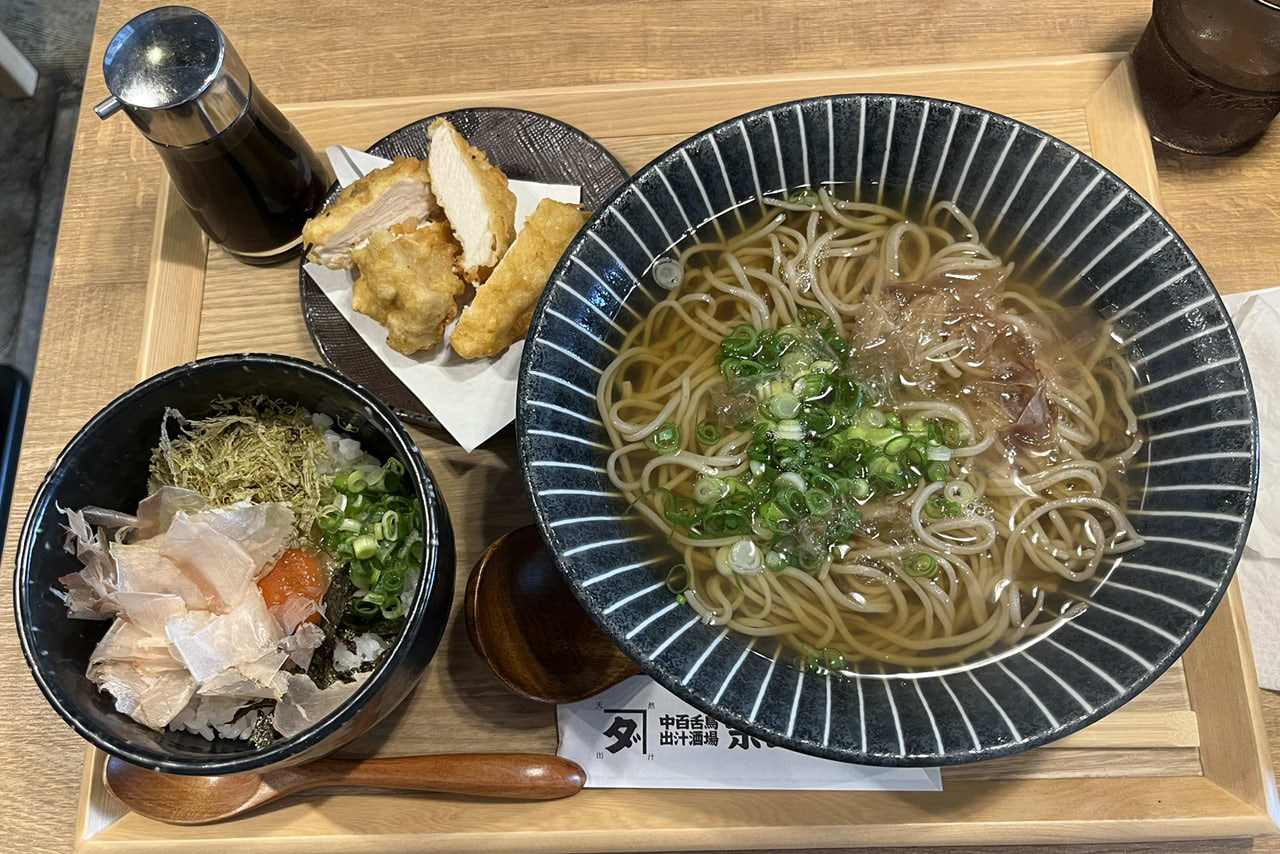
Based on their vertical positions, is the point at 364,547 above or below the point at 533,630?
above

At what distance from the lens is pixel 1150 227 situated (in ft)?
4.74

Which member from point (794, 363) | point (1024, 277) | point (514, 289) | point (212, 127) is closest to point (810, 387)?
point (794, 363)

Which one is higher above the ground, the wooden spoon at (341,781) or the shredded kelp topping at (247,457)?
the shredded kelp topping at (247,457)

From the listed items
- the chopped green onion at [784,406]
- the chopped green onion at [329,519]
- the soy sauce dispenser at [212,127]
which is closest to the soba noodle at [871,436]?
the chopped green onion at [784,406]

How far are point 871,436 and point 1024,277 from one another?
45 centimetres

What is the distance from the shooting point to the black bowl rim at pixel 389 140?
1729 millimetres

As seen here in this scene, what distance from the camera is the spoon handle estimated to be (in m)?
1.51

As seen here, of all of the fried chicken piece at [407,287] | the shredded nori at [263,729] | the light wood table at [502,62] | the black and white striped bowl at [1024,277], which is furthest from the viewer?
the light wood table at [502,62]

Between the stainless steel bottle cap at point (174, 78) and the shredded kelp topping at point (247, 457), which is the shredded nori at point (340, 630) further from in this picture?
the stainless steel bottle cap at point (174, 78)

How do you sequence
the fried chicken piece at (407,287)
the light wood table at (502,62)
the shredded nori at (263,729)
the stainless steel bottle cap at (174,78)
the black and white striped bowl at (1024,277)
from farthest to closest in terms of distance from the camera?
the light wood table at (502,62) < the fried chicken piece at (407,287) < the stainless steel bottle cap at (174,78) < the shredded nori at (263,729) < the black and white striped bowl at (1024,277)

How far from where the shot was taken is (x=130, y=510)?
156 cm

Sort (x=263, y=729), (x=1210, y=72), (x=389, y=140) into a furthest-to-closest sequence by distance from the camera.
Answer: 1. (x=389, y=140)
2. (x=1210, y=72)
3. (x=263, y=729)

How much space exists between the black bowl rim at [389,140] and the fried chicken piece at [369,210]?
0.31 feet

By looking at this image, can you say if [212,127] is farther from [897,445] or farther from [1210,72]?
[1210,72]
